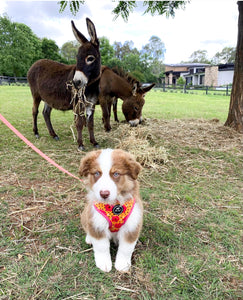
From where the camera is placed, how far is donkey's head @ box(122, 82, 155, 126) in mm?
6902

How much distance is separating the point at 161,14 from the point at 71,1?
112 inches

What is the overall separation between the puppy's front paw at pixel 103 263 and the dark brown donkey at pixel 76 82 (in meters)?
3.61

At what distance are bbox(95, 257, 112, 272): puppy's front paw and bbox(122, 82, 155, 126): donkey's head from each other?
535cm

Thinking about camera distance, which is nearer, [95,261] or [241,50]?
[95,261]

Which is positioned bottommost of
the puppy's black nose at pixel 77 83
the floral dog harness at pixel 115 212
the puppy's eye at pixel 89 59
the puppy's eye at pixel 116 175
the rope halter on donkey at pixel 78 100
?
the floral dog harness at pixel 115 212

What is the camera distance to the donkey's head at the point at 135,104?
6.90 meters

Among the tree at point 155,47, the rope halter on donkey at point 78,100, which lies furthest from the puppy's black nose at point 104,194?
the tree at point 155,47

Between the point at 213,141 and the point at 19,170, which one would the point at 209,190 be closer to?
the point at 213,141

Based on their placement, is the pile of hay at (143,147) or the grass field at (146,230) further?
the pile of hay at (143,147)

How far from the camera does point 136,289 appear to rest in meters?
1.90

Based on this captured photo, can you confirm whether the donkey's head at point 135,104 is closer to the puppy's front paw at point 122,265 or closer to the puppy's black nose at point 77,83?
the puppy's black nose at point 77,83

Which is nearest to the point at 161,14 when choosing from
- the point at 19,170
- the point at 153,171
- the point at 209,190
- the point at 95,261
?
the point at 153,171

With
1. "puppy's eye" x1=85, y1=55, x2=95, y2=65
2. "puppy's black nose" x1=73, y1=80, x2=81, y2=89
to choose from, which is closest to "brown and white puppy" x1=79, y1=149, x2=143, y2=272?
"puppy's black nose" x1=73, y1=80, x2=81, y2=89

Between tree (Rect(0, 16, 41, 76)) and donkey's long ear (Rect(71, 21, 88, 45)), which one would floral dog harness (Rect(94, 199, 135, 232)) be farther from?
tree (Rect(0, 16, 41, 76))
